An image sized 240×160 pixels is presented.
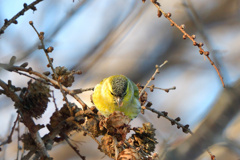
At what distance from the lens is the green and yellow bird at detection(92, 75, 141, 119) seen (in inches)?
20.1

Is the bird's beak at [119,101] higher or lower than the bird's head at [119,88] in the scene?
lower

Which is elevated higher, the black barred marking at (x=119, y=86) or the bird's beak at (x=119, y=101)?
the black barred marking at (x=119, y=86)

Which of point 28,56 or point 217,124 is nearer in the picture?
point 28,56

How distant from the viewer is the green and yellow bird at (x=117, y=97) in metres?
0.51

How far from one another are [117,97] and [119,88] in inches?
0.9

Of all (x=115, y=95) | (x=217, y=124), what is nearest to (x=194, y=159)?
(x=217, y=124)

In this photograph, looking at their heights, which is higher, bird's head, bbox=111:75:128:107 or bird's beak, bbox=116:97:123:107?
bird's head, bbox=111:75:128:107

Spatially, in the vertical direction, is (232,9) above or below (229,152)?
above

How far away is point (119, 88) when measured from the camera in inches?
22.7

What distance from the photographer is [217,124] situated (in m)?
1.38

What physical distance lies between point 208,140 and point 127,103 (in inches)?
34.6

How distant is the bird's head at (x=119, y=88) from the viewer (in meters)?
0.56

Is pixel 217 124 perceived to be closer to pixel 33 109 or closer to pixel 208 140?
pixel 208 140

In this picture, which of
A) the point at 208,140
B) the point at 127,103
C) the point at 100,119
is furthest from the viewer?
the point at 208,140
